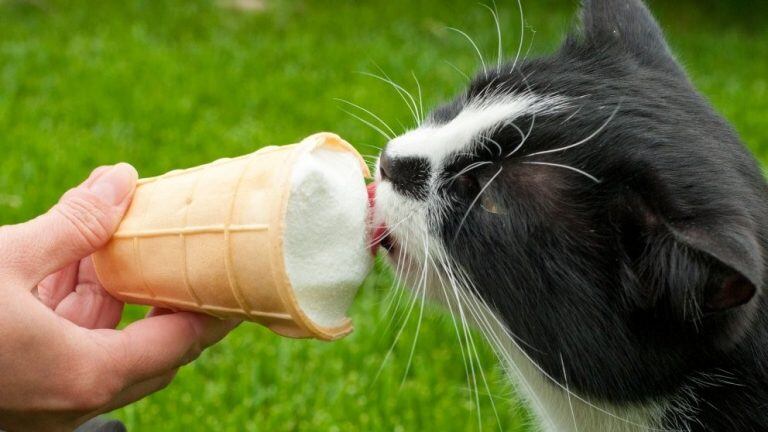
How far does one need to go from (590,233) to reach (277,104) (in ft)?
14.3

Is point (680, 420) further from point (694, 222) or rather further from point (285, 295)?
point (285, 295)

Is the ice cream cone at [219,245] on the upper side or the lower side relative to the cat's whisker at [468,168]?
lower

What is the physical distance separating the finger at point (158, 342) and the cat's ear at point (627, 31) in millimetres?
1200

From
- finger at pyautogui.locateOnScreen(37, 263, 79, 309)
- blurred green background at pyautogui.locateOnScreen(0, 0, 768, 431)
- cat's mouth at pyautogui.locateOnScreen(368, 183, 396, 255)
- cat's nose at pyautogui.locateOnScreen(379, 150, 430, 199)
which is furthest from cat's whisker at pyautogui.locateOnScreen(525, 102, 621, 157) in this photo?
finger at pyautogui.locateOnScreen(37, 263, 79, 309)

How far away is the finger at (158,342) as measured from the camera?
6.73 feet

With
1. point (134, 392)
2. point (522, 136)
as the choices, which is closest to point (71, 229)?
point (134, 392)

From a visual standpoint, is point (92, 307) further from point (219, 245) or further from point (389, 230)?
point (389, 230)

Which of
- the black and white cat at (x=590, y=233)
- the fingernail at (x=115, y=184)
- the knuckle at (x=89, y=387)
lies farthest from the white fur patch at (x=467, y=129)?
the knuckle at (x=89, y=387)

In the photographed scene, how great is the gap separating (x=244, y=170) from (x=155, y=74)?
4.59 metres

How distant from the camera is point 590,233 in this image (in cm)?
198

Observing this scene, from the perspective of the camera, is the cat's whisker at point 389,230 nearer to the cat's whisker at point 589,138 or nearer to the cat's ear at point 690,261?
the cat's whisker at point 589,138

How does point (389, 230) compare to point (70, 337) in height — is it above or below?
above

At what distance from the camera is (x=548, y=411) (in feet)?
7.58

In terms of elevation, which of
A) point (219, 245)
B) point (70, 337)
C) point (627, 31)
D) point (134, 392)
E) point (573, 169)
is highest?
point (627, 31)
